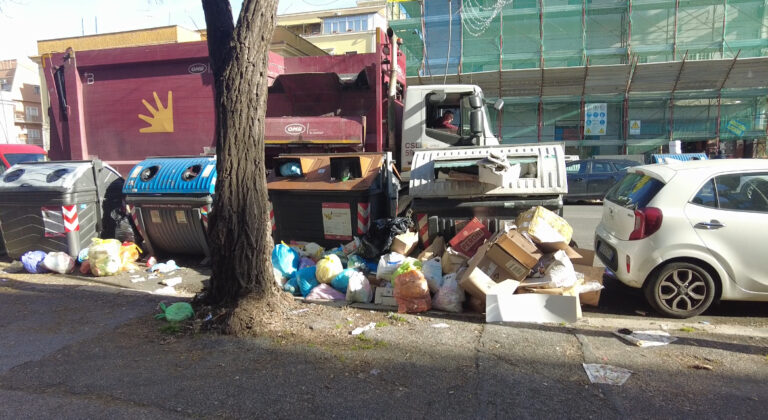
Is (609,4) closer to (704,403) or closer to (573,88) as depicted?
(573,88)

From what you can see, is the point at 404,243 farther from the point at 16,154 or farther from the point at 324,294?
the point at 16,154

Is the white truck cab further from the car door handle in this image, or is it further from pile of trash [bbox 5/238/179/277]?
pile of trash [bbox 5/238/179/277]

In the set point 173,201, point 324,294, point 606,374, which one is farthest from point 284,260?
point 606,374

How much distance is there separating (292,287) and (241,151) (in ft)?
6.60

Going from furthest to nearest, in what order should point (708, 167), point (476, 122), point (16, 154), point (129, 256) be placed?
point (16, 154)
point (476, 122)
point (129, 256)
point (708, 167)

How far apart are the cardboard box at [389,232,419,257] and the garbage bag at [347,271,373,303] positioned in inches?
30.5

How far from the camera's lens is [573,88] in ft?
74.1

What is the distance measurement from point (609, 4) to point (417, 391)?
2464cm

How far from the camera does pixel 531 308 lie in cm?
446

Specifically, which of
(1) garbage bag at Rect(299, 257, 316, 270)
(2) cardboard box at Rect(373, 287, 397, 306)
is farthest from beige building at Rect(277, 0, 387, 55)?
(2) cardboard box at Rect(373, 287, 397, 306)

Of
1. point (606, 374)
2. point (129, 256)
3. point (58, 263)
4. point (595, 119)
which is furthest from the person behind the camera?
point (595, 119)

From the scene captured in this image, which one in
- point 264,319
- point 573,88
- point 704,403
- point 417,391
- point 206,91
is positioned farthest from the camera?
point 573,88

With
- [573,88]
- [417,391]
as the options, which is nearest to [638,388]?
[417,391]

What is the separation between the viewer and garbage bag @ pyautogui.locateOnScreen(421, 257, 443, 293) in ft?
16.5
